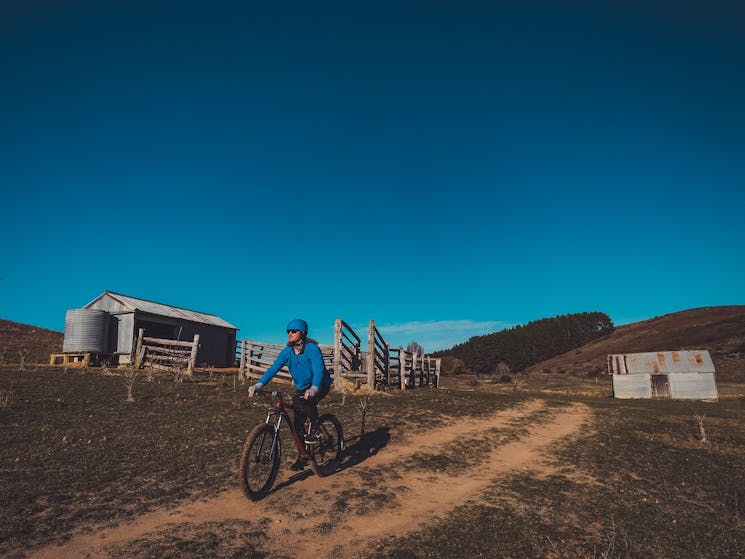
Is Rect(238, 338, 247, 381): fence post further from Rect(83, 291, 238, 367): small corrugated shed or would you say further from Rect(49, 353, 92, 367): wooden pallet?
Rect(49, 353, 92, 367): wooden pallet

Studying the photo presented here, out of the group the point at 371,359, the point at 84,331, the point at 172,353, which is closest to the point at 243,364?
the point at 172,353

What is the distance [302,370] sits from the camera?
23.2 ft

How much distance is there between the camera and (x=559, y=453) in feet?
32.0

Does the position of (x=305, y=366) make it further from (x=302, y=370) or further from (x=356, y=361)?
(x=356, y=361)

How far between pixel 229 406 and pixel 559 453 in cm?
961

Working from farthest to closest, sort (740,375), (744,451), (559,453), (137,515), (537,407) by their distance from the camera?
1. (740,375)
2. (537,407)
3. (744,451)
4. (559,453)
5. (137,515)

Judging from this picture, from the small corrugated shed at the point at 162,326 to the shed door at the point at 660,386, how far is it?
117 feet

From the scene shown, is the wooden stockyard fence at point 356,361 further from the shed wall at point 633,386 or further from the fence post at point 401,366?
the shed wall at point 633,386

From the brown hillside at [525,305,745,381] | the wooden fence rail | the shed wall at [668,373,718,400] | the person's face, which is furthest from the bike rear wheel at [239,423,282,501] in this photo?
the brown hillside at [525,305,745,381]

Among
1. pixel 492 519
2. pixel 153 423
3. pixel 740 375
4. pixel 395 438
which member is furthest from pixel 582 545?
pixel 740 375

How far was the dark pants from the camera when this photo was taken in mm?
6930

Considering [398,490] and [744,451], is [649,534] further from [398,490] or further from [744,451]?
[744,451]

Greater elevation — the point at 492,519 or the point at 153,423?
the point at 153,423

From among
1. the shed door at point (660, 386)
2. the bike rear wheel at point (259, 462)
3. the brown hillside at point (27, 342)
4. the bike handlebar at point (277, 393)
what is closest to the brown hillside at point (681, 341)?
the shed door at point (660, 386)
